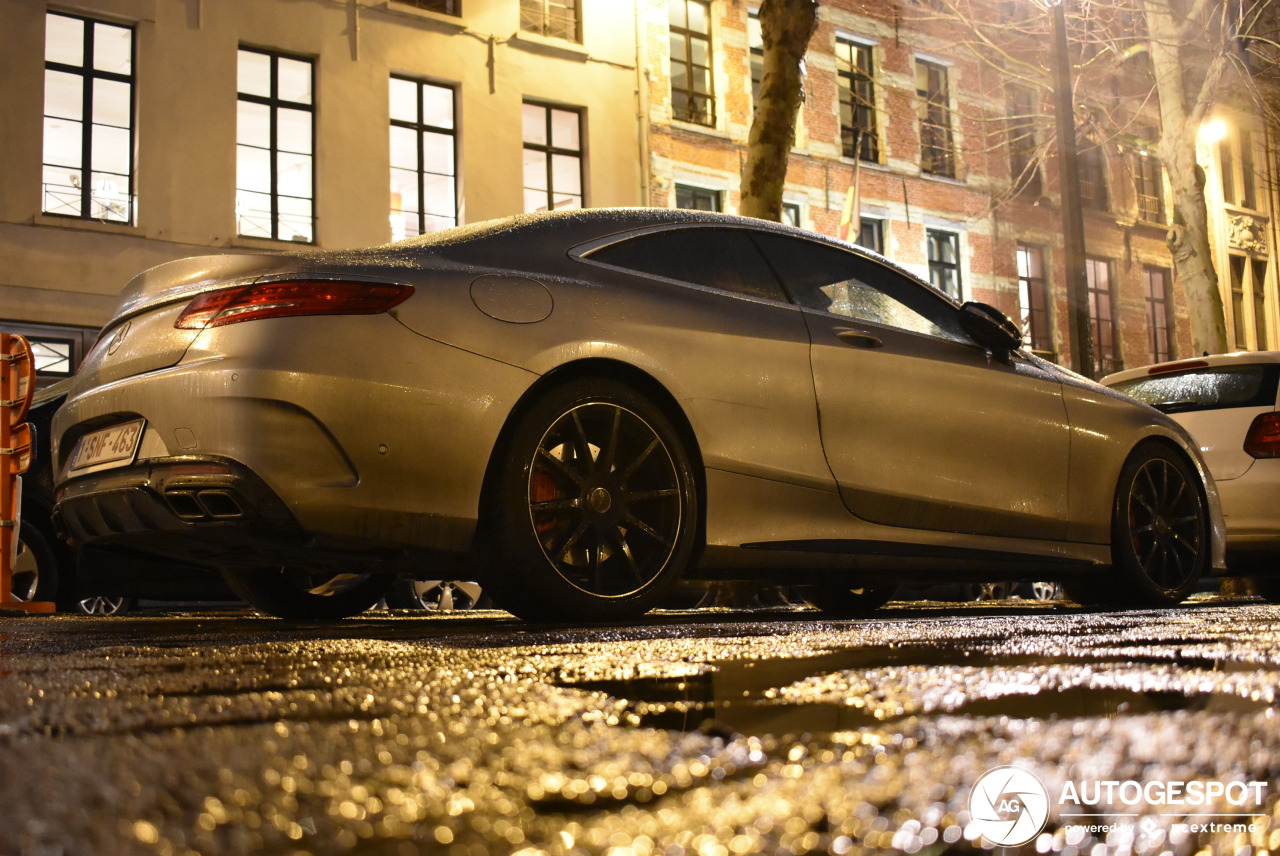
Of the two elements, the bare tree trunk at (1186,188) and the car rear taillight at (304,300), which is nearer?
the car rear taillight at (304,300)

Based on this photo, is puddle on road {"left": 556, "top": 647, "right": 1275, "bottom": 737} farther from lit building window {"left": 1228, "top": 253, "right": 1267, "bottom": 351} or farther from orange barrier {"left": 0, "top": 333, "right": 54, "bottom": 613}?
lit building window {"left": 1228, "top": 253, "right": 1267, "bottom": 351}

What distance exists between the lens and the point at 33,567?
718cm

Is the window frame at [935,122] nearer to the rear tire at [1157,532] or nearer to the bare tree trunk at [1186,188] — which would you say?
the bare tree trunk at [1186,188]

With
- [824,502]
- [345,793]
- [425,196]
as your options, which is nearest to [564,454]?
[824,502]

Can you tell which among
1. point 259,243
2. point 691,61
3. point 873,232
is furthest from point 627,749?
point 873,232

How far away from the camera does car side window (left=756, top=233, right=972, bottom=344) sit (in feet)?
16.0

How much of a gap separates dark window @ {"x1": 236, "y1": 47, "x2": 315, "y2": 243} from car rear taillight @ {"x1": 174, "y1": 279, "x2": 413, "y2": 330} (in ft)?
47.3

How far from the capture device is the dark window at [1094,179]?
30.0 metres

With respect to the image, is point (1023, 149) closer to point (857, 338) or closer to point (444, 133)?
point (444, 133)

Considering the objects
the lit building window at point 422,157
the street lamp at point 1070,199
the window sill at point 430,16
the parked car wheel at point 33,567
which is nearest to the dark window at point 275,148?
the lit building window at point 422,157

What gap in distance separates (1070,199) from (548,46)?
9.14m

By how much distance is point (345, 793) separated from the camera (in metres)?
1.01

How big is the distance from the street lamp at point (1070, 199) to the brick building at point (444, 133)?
6.10 metres

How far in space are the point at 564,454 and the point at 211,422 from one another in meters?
1.04
